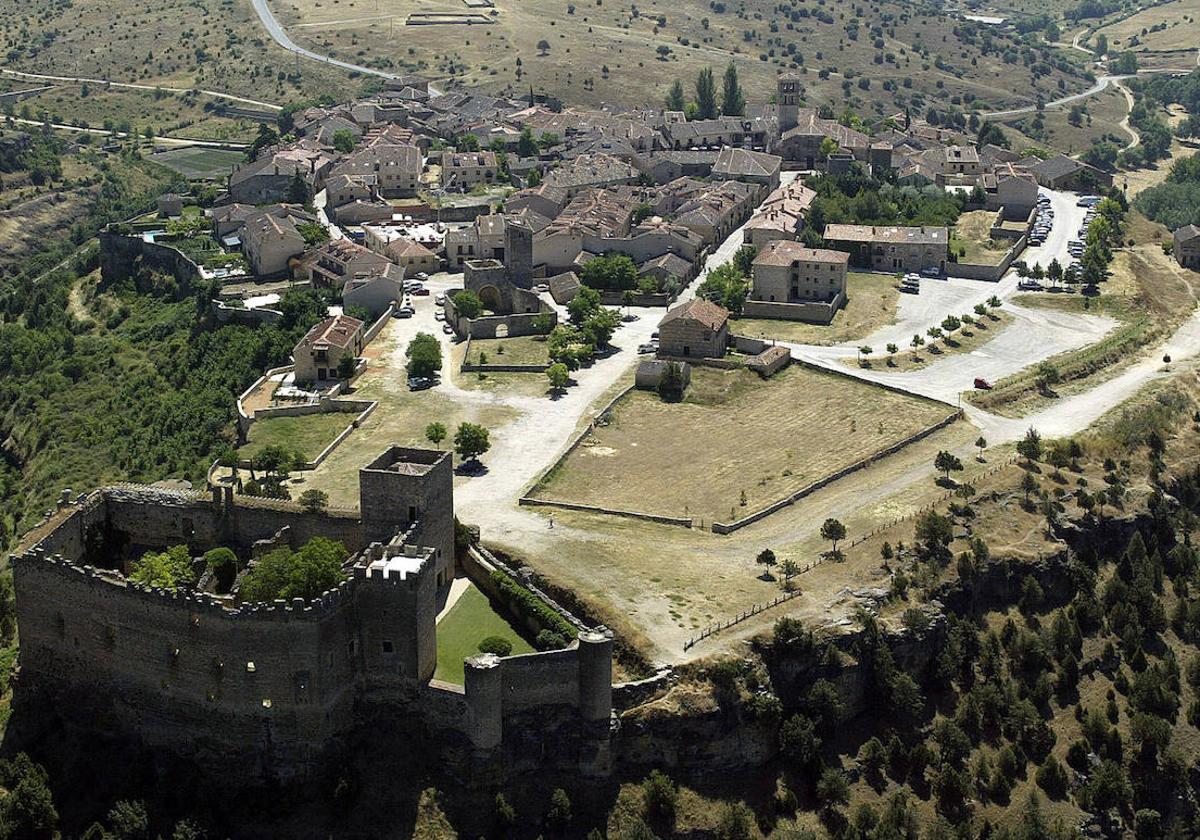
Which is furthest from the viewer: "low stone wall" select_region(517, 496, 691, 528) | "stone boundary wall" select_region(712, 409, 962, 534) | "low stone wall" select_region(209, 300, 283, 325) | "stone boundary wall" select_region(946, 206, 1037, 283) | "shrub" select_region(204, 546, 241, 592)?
"stone boundary wall" select_region(946, 206, 1037, 283)

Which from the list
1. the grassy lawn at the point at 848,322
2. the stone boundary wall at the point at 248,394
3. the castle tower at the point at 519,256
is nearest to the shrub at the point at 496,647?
the stone boundary wall at the point at 248,394

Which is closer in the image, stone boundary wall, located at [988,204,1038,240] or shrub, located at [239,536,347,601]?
shrub, located at [239,536,347,601]

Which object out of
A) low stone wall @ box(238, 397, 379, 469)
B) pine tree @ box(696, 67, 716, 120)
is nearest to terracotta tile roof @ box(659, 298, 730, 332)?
low stone wall @ box(238, 397, 379, 469)

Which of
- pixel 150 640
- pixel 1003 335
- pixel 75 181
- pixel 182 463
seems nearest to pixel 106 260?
pixel 75 181

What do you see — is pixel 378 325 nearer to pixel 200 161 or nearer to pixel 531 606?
pixel 531 606

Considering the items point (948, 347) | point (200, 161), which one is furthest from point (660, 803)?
point (200, 161)

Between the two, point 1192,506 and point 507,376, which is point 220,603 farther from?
point 1192,506

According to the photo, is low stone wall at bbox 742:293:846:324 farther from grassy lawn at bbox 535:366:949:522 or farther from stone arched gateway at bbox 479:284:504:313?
stone arched gateway at bbox 479:284:504:313
